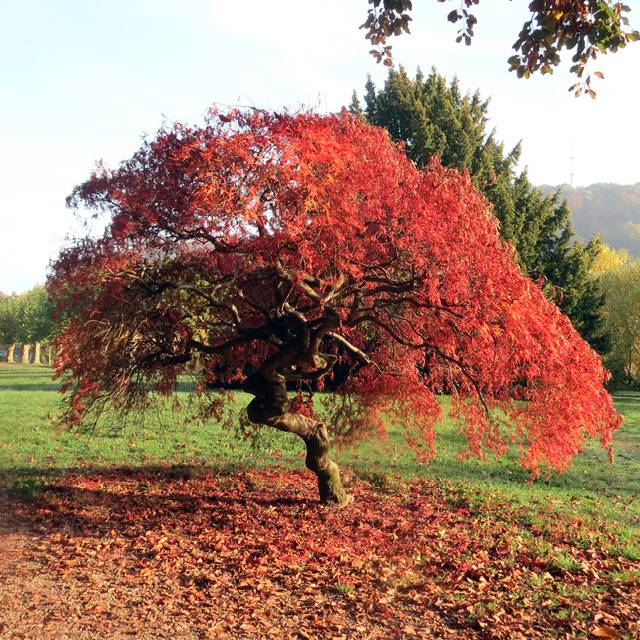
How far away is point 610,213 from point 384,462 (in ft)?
357

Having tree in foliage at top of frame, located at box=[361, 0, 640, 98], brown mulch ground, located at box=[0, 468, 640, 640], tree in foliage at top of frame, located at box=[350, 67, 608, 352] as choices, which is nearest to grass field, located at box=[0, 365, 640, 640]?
brown mulch ground, located at box=[0, 468, 640, 640]

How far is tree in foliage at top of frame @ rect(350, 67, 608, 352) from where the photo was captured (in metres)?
26.4

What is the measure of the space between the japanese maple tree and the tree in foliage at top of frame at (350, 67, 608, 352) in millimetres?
17126

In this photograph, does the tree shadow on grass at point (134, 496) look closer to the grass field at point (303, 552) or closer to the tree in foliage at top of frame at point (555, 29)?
the grass field at point (303, 552)

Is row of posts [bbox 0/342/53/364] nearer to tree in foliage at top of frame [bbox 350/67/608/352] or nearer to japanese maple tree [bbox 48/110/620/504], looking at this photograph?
tree in foliage at top of frame [bbox 350/67/608/352]

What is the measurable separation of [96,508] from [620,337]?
119ft

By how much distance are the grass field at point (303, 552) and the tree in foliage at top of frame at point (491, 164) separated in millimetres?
16075

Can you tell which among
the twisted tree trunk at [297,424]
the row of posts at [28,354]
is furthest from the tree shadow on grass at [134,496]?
the row of posts at [28,354]

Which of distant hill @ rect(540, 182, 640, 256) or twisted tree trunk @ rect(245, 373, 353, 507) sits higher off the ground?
distant hill @ rect(540, 182, 640, 256)

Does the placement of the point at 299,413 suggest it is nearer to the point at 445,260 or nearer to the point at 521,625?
the point at 445,260

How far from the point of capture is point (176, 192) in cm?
723

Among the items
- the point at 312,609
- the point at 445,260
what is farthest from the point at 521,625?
the point at 445,260

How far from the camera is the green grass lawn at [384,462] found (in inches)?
418

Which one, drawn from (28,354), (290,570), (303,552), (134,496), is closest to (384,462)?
(134,496)
